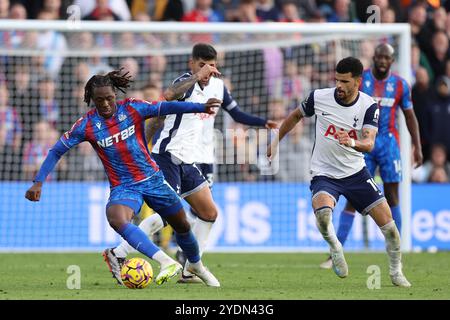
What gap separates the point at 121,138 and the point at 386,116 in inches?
191

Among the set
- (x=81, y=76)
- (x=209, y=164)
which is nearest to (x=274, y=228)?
(x=81, y=76)

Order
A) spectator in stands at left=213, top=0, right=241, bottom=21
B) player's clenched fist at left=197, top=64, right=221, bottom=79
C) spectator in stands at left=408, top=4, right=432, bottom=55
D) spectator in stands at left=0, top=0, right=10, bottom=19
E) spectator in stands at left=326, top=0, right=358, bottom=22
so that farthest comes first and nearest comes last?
spectator in stands at left=213, top=0, right=241, bottom=21
spectator in stands at left=408, top=4, right=432, bottom=55
spectator in stands at left=326, top=0, right=358, bottom=22
spectator in stands at left=0, top=0, right=10, bottom=19
player's clenched fist at left=197, top=64, right=221, bottom=79

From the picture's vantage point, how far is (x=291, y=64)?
1825 centimetres

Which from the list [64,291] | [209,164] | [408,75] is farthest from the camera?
[408,75]

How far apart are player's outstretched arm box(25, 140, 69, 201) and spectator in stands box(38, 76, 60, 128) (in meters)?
8.01

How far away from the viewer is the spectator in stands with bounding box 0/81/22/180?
682 inches

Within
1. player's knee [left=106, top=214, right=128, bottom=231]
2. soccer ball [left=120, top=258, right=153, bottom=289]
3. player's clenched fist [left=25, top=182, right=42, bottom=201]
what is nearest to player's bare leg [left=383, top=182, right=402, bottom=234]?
soccer ball [left=120, top=258, right=153, bottom=289]

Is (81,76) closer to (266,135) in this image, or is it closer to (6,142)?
(6,142)

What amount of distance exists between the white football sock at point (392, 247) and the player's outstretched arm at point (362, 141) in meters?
0.85

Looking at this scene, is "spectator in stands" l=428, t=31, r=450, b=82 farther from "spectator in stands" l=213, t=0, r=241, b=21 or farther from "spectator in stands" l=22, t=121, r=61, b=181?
"spectator in stands" l=22, t=121, r=61, b=181

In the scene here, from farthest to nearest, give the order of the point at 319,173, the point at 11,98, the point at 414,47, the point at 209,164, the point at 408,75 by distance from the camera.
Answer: the point at 414,47 → the point at 11,98 → the point at 408,75 → the point at 209,164 → the point at 319,173

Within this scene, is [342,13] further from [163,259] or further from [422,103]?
[163,259]

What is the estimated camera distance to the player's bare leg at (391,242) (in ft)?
34.1

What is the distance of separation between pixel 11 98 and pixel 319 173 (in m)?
8.30
